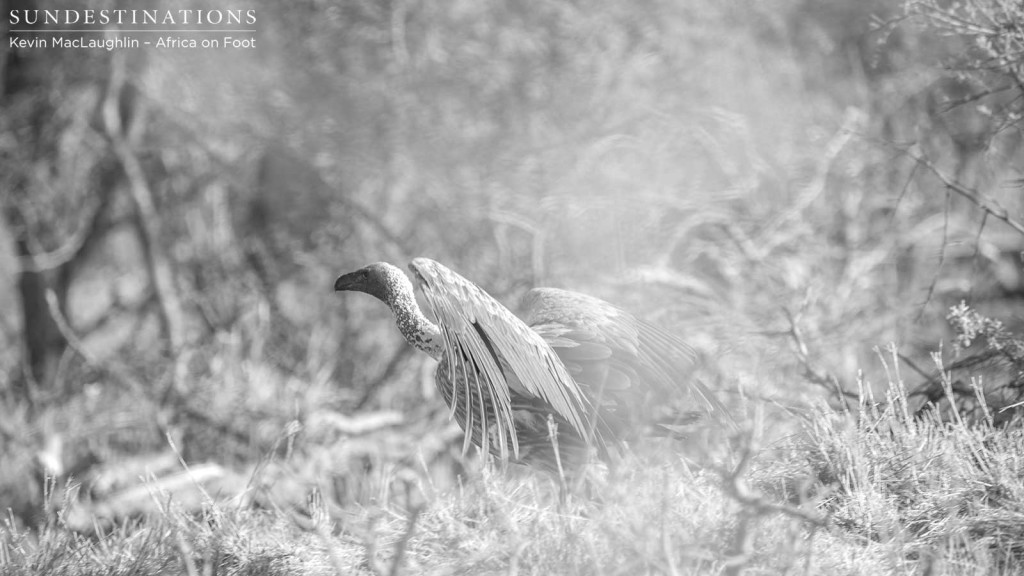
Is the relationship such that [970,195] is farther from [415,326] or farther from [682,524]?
[415,326]

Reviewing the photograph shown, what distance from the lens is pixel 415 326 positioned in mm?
4137

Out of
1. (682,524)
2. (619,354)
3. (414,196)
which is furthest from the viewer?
(414,196)

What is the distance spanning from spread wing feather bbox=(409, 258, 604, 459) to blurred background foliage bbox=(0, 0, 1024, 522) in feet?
10.8

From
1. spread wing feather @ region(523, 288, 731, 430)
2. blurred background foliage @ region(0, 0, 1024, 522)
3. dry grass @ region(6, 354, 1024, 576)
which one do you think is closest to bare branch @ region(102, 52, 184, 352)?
blurred background foliage @ region(0, 0, 1024, 522)

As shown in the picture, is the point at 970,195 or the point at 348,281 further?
the point at 348,281

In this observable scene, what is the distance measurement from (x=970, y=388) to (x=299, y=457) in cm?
426

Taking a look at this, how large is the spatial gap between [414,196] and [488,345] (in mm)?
5585

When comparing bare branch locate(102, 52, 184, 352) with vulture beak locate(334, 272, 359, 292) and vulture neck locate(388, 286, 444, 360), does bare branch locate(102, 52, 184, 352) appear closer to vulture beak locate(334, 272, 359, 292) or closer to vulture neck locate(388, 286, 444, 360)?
vulture beak locate(334, 272, 359, 292)

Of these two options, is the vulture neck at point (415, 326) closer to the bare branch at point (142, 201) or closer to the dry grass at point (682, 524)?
the dry grass at point (682, 524)

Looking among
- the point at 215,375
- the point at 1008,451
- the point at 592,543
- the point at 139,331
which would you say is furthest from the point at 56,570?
the point at 139,331

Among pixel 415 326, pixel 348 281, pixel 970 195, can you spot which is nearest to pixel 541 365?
pixel 415 326

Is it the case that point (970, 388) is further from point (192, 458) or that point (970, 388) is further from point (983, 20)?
point (192, 458)

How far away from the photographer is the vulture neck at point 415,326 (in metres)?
4.06

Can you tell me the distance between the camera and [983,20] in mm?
4445
